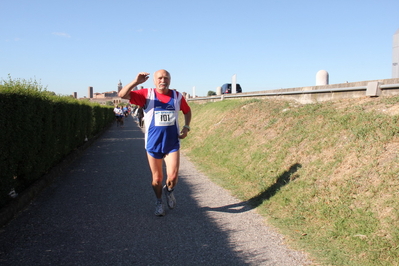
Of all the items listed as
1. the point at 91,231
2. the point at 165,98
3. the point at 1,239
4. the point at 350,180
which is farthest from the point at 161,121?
the point at 350,180

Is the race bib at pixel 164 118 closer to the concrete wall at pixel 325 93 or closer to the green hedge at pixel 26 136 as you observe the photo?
the green hedge at pixel 26 136

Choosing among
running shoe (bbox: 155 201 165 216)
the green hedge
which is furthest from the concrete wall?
the green hedge

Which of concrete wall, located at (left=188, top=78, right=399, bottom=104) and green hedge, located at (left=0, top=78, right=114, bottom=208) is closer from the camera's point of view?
green hedge, located at (left=0, top=78, right=114, bottom=208)

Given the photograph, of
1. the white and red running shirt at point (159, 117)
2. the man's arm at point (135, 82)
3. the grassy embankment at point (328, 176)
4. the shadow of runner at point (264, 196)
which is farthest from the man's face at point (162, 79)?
the grassy embankment at point (328, 176)

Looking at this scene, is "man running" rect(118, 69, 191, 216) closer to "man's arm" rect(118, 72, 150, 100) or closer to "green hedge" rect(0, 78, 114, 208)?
"man's arm" rect(118, 72, 150, 100)

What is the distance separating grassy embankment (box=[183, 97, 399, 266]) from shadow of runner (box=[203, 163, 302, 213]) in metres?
0.03

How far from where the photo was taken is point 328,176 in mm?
5398

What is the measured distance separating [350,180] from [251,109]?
8324 millimetres

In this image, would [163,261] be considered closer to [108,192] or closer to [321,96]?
[108,192]

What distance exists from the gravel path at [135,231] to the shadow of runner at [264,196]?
5 centimetres

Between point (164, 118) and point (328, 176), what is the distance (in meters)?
2.60

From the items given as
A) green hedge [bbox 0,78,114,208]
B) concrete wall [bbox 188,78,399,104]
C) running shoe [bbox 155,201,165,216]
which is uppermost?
concrete wall [bbox 188,78,399,104]

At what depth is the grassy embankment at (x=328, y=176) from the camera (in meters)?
3.94

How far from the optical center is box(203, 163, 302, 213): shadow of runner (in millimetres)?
5621
